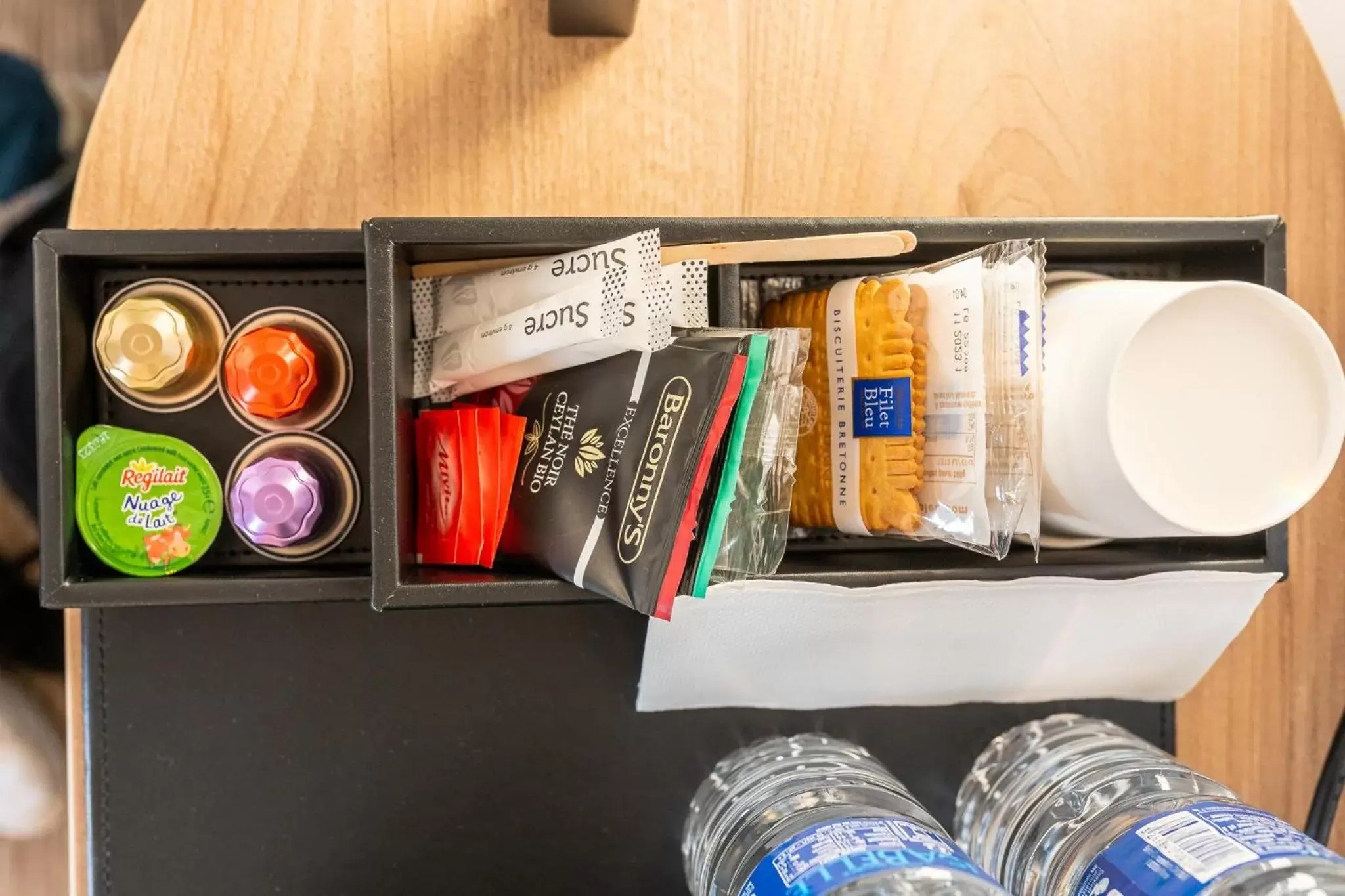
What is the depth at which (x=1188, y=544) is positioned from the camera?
2.17 ft

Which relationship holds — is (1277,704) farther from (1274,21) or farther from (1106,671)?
(1274,21)

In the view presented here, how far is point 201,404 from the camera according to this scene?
0.66m

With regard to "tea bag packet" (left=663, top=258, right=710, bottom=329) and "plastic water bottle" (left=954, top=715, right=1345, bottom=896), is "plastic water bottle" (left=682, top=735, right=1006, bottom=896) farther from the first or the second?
"tea bag packet" (left=663, top=258, right=710, bottom=329)

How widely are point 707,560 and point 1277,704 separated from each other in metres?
0.55

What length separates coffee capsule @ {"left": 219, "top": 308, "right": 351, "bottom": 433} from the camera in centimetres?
61

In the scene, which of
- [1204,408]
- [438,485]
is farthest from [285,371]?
[1204,408]

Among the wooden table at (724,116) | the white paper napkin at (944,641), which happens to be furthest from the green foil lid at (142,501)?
the white paper napkin at (944,641)

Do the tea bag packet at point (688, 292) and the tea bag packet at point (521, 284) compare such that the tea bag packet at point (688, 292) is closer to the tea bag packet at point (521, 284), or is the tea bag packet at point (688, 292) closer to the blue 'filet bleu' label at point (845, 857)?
the tea bag packet at point (521, 284)

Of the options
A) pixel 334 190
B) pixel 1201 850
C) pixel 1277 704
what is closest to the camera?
pixel 1201 850

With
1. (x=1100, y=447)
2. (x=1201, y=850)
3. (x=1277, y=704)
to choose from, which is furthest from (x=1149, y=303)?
(x=1277, y=704)

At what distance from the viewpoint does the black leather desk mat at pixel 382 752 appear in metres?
0.68

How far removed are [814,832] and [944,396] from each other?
278 mm

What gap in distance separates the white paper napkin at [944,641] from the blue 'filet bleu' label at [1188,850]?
0.15 meters

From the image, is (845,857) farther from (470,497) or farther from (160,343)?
(160,343)
